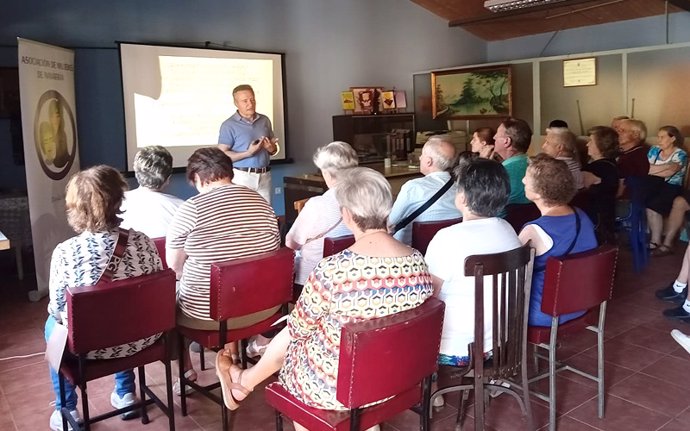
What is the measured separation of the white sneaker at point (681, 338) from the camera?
3470 millimetres

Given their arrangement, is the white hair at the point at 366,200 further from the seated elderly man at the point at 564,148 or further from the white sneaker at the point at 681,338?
the seated elderly man at the point at 564,148

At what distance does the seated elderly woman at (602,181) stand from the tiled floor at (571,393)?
0.83m

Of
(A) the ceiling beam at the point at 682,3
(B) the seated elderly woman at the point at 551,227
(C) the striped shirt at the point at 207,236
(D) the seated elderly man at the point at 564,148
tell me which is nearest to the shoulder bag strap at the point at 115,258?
(C) the striped shirt at the point at 207,236

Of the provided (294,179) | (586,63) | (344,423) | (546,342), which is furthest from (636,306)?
(586,63)

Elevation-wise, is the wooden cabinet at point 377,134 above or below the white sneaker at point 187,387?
above

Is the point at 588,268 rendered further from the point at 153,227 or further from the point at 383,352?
the point at 153,227

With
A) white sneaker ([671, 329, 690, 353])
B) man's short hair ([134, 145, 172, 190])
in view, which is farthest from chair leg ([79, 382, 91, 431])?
white sneaker ([671, 329, 690, 353])

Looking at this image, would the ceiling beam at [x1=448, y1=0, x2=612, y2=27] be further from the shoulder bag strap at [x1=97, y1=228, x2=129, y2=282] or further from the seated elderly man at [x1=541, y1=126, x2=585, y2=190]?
the shoulder bag strap at [x1=97, y1=228, x2=129, y2=282]

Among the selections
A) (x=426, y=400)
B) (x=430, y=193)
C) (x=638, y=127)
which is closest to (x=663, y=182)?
(x=638, y=127)

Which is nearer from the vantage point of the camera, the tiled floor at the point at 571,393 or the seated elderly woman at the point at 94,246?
the seated elderly woman at the point at 94,246

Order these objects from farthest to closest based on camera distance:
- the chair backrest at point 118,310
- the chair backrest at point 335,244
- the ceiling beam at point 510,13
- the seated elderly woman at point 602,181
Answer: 1. the ceiling beam at point 510,13
2. the seated elderly woman at point 602,181
3. the chair backrest at point 335,244
4. the chair backrest at point 118,310

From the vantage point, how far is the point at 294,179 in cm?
656

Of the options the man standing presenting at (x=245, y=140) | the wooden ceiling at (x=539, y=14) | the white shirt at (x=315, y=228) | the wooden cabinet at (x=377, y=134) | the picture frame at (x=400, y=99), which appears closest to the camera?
the white shirt at (x=315, y=228)

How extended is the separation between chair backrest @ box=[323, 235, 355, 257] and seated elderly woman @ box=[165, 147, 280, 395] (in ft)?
0.88
